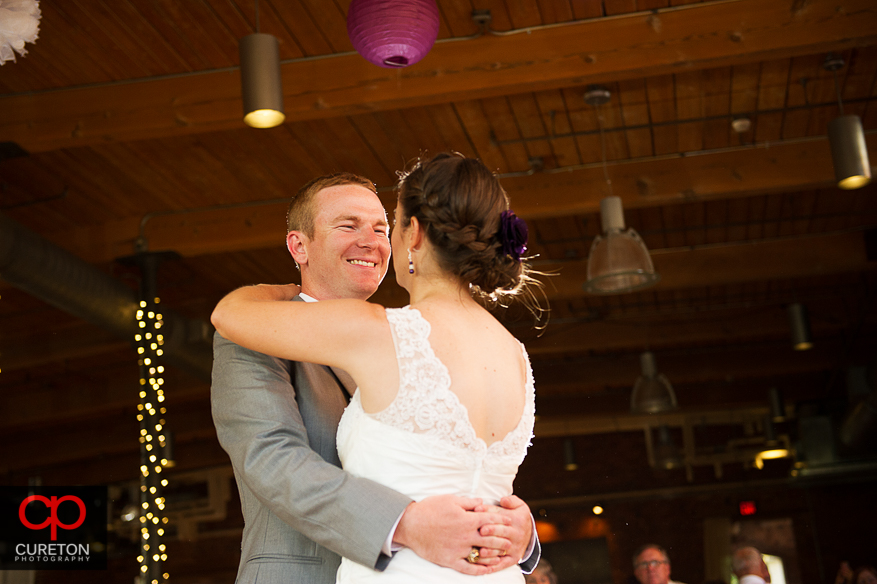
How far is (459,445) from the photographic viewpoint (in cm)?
142

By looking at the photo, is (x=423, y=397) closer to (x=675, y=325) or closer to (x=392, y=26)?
(x=392, y=26)

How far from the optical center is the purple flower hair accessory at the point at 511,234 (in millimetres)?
1505

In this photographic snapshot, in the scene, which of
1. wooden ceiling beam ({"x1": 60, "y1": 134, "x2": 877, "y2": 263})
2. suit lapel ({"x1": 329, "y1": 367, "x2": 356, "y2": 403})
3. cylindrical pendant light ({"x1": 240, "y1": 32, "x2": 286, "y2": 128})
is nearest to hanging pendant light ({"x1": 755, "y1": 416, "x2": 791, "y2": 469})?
wooden ceiling beam ({"x1": 60, "y1": 134, "x2": 877, "y2": 263})

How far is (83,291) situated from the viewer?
5684 millimetres

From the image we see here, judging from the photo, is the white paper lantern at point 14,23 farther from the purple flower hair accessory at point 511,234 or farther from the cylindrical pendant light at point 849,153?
the cylindrical pendant light at point 849,153

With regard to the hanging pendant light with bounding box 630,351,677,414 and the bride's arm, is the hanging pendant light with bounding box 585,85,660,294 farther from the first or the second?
the bride's arm

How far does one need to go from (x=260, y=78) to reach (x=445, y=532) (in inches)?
100

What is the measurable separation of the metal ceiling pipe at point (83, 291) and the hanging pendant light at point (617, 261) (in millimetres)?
3046

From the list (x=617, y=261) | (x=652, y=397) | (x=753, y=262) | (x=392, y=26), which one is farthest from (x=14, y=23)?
(x=753, y=262)

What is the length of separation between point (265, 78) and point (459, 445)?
246 cm

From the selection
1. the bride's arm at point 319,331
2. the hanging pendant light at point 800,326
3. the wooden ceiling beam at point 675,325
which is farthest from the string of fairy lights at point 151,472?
the hanging pendant light at point 800,326

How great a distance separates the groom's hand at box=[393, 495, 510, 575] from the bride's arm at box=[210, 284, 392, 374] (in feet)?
0.79

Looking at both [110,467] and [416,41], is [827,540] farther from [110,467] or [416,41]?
[416,41]

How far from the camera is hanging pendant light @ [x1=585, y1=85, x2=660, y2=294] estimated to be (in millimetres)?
4723
